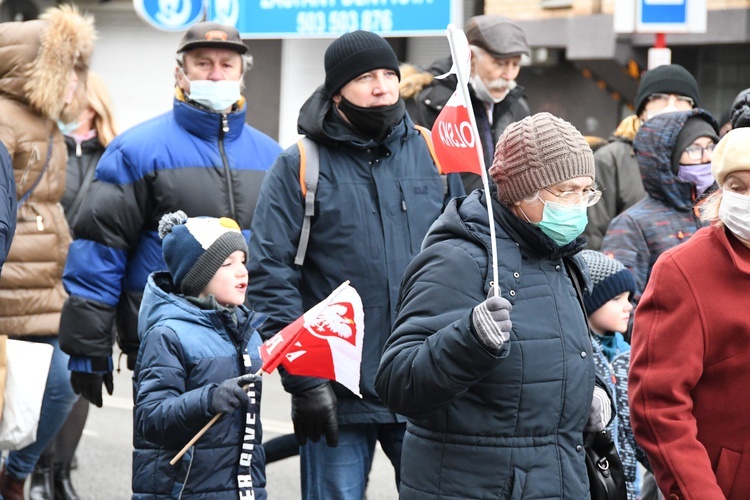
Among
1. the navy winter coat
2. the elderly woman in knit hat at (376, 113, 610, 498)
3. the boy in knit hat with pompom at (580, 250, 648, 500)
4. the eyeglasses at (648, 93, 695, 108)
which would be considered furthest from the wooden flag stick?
the eyeglasses at (648, 93, 695, 108)

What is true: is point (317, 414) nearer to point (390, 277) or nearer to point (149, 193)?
point (390, 277)

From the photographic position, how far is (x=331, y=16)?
10891 millimetres

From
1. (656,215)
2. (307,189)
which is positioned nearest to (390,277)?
(307,189)

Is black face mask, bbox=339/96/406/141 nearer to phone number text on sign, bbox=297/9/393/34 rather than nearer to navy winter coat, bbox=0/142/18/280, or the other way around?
navy winter coat, bbox=0/142/18/280

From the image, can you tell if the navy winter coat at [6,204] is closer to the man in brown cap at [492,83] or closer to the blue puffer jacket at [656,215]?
the man in brown cap at [492,83]

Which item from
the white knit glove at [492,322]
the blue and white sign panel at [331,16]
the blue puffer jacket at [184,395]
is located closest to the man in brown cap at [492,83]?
the blue and white sign panel at [331,16]

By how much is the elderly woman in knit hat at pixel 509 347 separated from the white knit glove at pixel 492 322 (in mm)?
71

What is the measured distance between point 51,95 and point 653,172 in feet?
9.46

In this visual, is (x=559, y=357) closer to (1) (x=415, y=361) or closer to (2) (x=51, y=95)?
(1) (x=415, y=361)

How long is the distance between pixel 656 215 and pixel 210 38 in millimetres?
2176

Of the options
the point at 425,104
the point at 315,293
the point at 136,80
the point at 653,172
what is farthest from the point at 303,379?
the point at 136,80

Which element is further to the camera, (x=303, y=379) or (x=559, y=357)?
(x=303, y=379)

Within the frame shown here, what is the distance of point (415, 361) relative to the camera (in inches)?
147

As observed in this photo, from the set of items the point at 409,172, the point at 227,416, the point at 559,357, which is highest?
the point at 409,172
